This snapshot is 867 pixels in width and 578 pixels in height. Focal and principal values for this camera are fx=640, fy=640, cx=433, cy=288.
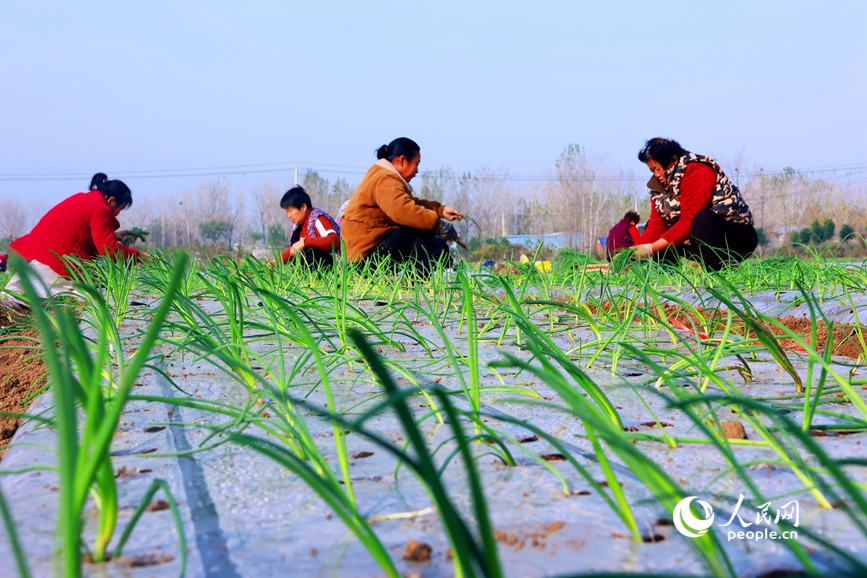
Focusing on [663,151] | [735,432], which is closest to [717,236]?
[663,151]

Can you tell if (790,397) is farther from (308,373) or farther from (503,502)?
(308,373)

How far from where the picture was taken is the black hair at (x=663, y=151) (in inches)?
166

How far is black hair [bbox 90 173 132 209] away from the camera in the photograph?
4.36 m

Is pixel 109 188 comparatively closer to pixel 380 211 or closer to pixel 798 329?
pixel 380 211

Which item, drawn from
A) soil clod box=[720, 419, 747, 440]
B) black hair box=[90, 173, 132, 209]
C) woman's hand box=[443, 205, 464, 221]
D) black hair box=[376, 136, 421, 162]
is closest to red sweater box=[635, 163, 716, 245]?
woman's hand box=[443, 205, 464, 221]

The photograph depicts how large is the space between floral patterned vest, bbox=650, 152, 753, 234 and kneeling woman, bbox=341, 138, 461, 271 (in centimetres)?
155

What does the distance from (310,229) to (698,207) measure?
9.62 feet

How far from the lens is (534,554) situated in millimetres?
592

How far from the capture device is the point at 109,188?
172 inches

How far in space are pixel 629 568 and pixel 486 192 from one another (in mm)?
36572

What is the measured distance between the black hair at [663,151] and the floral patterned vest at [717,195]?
4 centimetres

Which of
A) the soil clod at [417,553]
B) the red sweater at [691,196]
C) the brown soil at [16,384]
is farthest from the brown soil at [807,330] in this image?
the red sweater at [691,196]

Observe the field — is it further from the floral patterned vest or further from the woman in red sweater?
the woman in red sweater

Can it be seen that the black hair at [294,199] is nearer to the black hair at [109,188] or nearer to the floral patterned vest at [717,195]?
the black hair at [109,188]
